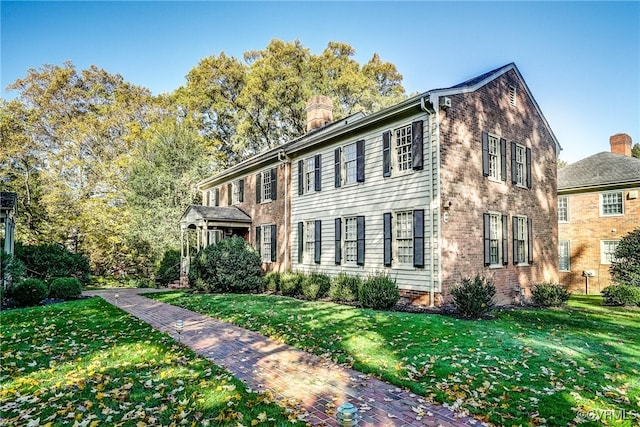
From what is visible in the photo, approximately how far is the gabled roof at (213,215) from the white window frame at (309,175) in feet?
16.4

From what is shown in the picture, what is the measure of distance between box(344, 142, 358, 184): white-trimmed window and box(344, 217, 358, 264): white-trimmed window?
4.96ft

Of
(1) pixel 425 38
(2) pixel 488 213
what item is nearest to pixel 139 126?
(1) pixel 425 38

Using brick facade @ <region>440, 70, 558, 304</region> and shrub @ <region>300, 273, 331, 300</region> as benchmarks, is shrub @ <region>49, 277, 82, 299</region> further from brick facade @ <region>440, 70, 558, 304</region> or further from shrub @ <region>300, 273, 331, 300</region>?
brick facade @ <region>440, 70, 558, 304</region>

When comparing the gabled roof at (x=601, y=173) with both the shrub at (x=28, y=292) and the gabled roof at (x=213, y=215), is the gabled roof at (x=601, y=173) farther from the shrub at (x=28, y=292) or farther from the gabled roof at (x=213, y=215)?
the shrub at (x=28, y=292)

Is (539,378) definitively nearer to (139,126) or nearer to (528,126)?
(528,126)

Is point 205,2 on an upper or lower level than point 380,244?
upper

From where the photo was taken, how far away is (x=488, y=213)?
39.4ft

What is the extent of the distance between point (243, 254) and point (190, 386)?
35.0 feet

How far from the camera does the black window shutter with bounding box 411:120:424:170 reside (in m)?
11.0

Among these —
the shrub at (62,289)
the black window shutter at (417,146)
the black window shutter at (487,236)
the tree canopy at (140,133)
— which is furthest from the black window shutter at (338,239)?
the tree canopy at (140,133)

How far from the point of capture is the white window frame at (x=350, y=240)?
13.4 meters

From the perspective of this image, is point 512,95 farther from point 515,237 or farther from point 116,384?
point 116,384

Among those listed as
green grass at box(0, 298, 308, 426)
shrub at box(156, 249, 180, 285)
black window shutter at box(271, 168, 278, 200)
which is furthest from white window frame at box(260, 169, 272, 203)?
green grass at box(0, 298, 308, 426)

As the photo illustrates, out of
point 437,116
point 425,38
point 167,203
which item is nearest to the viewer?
point 437,116
